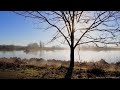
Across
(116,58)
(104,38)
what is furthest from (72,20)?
(116,58)

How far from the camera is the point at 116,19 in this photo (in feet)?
38.4
